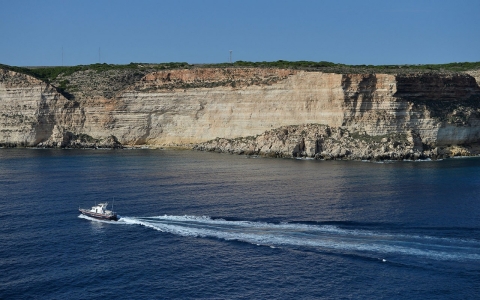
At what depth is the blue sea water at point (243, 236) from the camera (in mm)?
28969

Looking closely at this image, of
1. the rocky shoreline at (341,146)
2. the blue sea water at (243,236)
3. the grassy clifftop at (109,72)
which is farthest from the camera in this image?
the grassy clifftop at (109,72)

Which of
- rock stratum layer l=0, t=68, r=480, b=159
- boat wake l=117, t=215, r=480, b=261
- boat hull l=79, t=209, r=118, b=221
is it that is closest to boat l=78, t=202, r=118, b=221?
boat hull l=79, t=209, r=118, b=221

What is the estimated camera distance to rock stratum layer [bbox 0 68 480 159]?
3295 inches

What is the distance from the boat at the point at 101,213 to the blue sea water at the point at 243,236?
0.51 meters

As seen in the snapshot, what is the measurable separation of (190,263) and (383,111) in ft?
193

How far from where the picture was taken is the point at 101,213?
4291cm

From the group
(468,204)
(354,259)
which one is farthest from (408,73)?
(354,259)

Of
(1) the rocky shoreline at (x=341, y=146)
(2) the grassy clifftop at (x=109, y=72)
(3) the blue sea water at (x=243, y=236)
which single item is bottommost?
(3) the blue sea water at (x=243, y=236)

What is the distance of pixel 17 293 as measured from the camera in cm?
2811

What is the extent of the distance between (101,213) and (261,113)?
54.9 metres

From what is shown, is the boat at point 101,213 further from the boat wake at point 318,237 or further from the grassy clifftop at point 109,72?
the grassy clifftop at point 109,72

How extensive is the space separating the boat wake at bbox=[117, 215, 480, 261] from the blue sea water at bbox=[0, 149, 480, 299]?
83 millimetres

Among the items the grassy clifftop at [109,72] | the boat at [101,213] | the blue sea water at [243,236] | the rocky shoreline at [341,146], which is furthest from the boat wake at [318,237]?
the grassy clifftop at [109,72]

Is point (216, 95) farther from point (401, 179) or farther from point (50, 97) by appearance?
point (401, 179)
